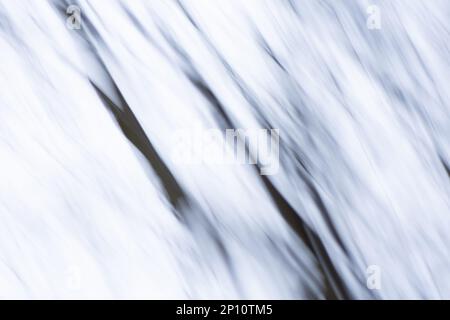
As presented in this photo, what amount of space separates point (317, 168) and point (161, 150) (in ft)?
0.55

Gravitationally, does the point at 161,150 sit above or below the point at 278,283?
above

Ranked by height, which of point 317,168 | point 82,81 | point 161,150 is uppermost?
point 82,81

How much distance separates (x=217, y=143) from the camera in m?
0.70

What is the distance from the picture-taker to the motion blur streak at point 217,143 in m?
0.67

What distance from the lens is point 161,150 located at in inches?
27.2

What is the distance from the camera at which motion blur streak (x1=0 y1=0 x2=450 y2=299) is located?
2.19 feet
